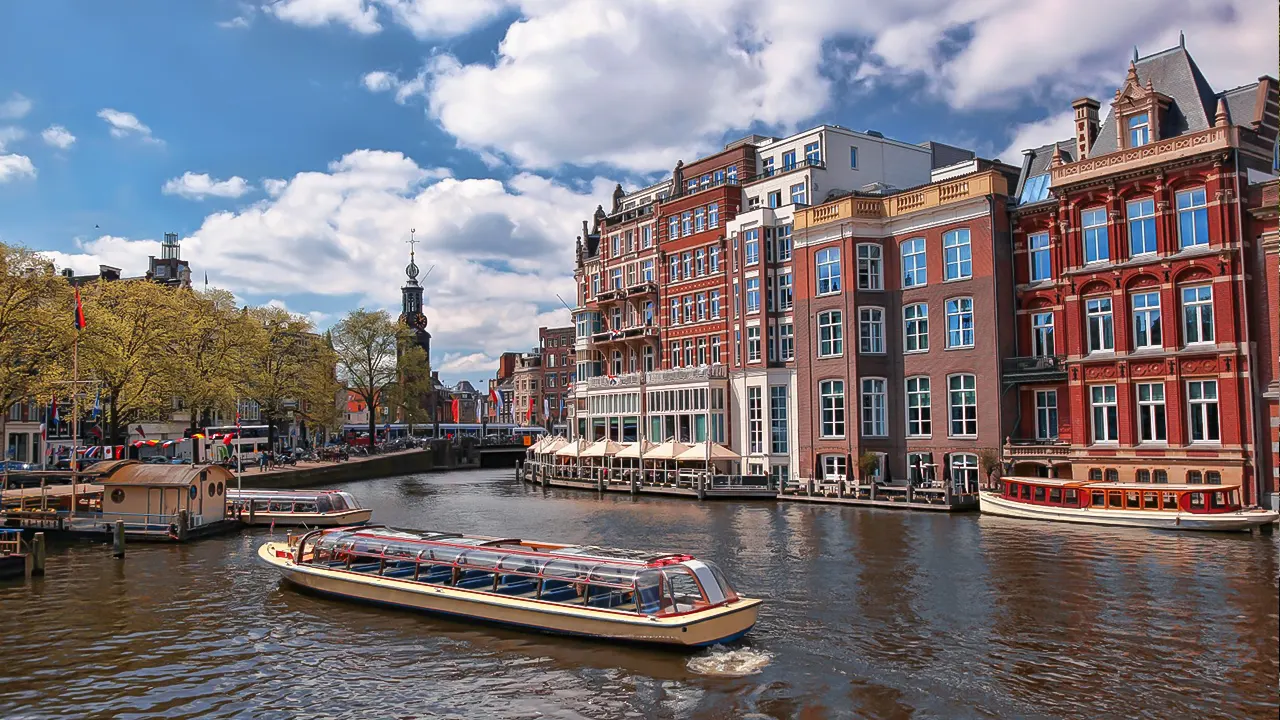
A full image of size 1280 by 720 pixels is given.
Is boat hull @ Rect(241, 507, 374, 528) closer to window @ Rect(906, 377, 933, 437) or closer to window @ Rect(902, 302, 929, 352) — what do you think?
window @ Rect(906, 377, 933, 437)

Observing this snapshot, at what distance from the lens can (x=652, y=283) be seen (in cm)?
8156

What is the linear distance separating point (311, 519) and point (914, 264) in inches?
1568

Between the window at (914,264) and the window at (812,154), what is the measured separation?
42.4ft

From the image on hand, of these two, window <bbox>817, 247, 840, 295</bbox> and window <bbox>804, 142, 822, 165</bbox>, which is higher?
window <bbox>804, 142, 822, 165</bbox>

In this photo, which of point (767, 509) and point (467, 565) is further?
point (767, 509)

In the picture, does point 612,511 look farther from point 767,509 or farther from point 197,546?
point 197,546

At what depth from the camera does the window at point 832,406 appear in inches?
2462

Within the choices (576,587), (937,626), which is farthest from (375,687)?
(937,626)

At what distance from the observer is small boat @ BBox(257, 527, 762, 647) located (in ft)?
78.0

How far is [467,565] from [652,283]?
55.7m

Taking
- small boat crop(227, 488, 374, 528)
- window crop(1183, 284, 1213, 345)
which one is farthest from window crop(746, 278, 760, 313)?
small boat crop(227, 488, 374, 528)

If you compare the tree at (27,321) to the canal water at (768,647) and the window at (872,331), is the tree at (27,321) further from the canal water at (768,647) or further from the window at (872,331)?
the window at (872,331)

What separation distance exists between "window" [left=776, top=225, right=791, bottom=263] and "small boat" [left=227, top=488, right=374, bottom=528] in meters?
35.1

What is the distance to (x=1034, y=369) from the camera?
53969 millimetres
